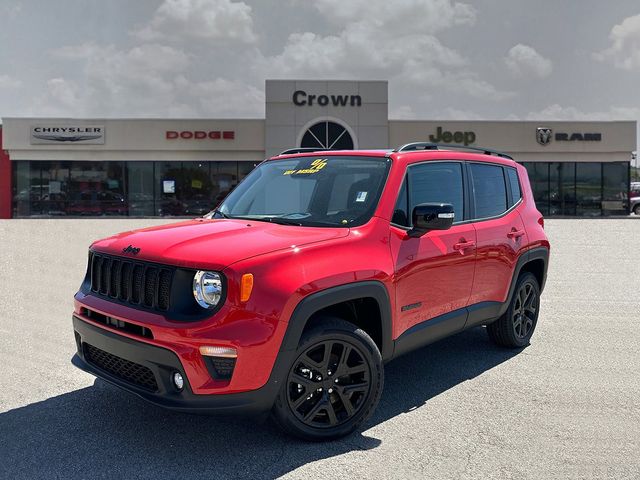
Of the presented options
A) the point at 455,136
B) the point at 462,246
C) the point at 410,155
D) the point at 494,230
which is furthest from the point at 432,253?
the point at 455,136

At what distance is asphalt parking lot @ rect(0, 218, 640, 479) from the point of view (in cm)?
321

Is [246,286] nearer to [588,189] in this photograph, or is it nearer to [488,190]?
[488,190]

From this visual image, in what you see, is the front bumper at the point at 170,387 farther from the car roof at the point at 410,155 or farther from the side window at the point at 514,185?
the side window at the point at 514,185

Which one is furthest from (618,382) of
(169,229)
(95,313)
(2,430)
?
(2,430)

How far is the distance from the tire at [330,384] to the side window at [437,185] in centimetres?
116

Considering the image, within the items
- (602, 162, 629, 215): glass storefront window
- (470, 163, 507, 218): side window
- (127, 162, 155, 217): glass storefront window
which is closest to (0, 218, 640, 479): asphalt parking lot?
(470, 163, 507, 218): side window

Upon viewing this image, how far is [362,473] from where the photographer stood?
313 cm

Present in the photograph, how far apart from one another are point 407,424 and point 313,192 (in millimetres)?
1852

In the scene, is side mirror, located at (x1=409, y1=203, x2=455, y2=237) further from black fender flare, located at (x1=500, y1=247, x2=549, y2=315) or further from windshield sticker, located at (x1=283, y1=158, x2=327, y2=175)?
black fender flare, located at (x1=500, y1=247, x2=549, y2=315)

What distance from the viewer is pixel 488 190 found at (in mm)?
5238

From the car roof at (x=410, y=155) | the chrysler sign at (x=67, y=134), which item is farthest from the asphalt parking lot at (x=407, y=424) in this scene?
the chrysler sign at (x=67, y=134)

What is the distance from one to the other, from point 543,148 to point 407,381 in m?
29.7

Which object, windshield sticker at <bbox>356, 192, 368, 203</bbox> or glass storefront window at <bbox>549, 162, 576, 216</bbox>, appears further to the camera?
glass storefront window at <bbox>549, 162, 576, 216</bbox>

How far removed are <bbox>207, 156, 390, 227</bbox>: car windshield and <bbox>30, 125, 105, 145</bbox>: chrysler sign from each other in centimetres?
2829
